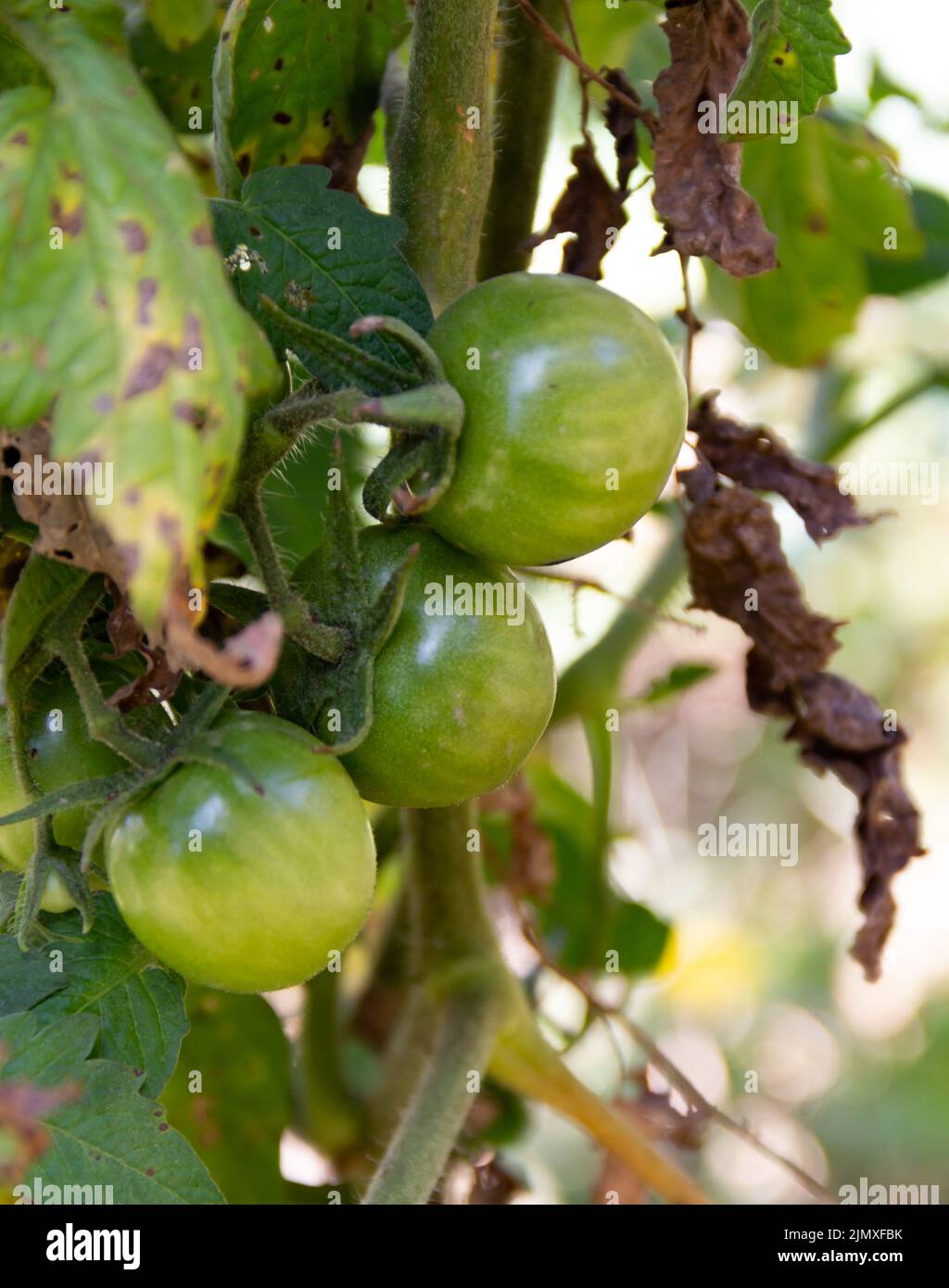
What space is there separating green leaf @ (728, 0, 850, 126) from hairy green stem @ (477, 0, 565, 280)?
204mm

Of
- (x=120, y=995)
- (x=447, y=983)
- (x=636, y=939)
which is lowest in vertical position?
(x=636, y=939)

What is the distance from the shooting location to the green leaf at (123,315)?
0.51m

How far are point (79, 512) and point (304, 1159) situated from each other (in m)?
1.12

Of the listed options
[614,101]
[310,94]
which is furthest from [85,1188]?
[614,101]

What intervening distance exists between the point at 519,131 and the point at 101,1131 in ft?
2.49

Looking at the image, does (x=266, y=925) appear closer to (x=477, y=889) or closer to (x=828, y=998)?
(x=477, y=889)

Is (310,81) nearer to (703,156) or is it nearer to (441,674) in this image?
(703,156)

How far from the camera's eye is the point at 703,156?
2.78 ft

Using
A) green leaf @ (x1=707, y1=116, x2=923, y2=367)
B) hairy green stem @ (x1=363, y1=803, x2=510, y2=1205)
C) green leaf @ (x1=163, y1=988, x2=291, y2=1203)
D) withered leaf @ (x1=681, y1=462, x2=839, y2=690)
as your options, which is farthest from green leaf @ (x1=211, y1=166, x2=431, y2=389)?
green leaf @ (x1=707, y1=116, x2=923, y2=367)

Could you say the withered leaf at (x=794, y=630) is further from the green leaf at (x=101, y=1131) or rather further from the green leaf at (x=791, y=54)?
the green leaf at (x=101, y=1131)

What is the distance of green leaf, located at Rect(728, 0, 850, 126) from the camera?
80cm

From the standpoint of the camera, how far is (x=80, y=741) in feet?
2.58

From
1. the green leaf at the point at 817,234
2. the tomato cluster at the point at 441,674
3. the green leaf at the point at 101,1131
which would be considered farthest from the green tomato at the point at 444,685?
the green leaf at the point at 817,234

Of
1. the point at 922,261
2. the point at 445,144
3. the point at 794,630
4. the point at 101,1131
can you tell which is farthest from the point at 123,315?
the point at 922,261
